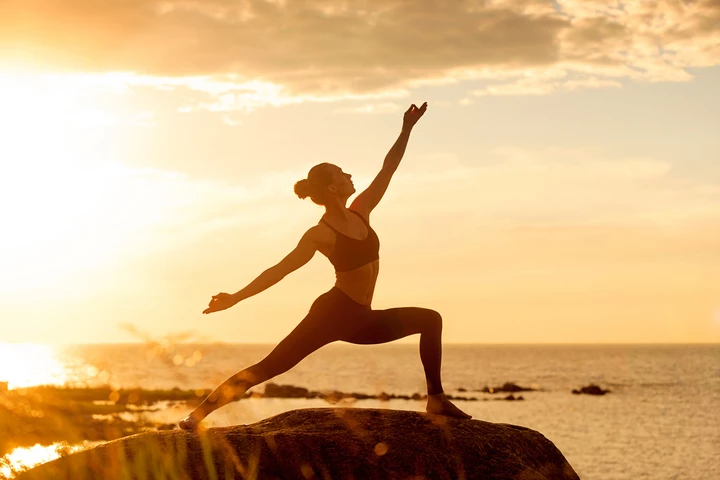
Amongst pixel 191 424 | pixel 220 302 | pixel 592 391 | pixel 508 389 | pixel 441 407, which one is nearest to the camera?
pixel 220 302

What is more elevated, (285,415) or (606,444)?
(285,415)

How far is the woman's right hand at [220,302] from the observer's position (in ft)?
25.4

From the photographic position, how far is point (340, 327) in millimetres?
8211

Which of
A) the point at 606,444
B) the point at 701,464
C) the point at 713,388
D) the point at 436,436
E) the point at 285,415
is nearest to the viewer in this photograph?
the point at 436,436

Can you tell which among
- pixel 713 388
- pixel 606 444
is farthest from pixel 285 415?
pixel 713 388

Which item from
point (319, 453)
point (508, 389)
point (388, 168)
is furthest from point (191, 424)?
point (508, 389)

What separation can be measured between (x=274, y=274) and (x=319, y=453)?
1615mm

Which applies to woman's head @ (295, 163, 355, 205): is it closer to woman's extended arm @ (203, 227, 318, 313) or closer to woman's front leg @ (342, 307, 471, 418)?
woman's extended arm @ (203, 227, 318, 313)

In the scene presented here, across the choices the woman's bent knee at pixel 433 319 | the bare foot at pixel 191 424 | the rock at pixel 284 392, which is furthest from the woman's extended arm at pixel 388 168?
the rock at pixel 284 392

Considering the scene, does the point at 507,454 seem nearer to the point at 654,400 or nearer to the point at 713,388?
the point at 654,400

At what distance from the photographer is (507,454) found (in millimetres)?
8656

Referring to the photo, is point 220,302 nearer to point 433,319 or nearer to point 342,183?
point 342,183

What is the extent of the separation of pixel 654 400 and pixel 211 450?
75664 mm

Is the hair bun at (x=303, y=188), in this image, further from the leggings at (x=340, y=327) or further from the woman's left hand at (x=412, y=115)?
the woman's left hand at (x=412, y=115)
